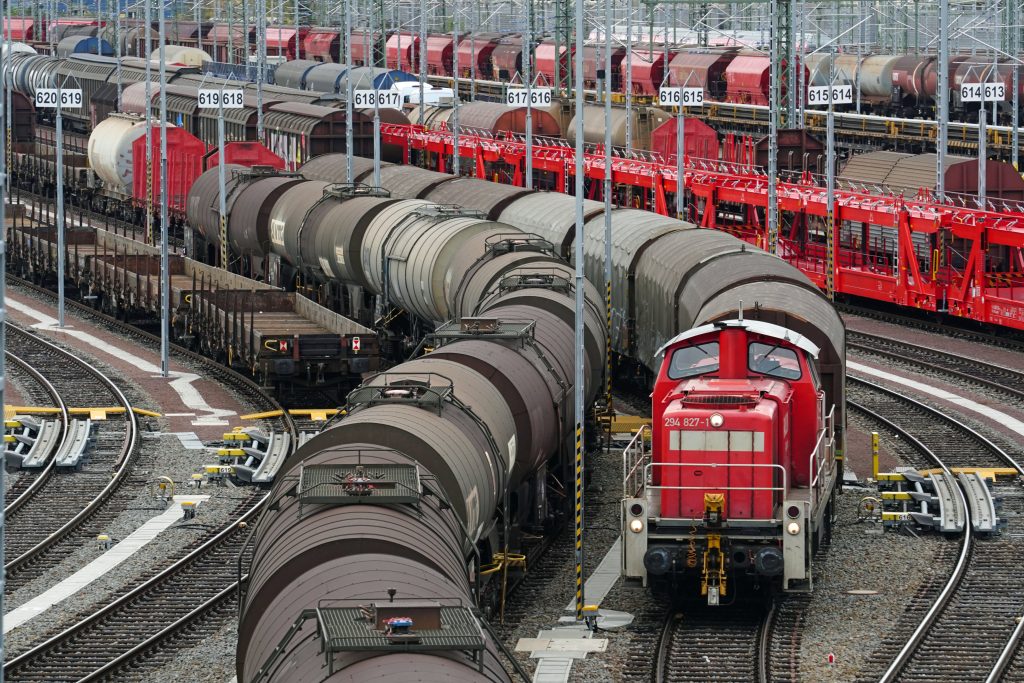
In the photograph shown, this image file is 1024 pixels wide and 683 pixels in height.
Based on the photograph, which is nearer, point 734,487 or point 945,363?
point 734,487

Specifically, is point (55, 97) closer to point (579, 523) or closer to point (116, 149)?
point (116, 149)

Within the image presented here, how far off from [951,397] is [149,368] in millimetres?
17232

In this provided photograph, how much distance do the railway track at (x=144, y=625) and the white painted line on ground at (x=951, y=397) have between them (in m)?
15.1

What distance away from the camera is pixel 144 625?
2103cm

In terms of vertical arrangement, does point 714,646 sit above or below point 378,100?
below

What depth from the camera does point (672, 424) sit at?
19797mm

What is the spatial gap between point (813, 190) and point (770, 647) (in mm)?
28965

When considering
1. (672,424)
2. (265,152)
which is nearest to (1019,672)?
(672,424)

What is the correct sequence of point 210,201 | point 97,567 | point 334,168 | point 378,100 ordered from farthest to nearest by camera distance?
point 334,168 < point 378,100 < point 210,201 < point 97,567

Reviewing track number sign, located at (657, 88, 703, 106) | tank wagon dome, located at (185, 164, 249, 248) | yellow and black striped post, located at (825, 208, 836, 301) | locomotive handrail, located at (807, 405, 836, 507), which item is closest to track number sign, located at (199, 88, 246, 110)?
tank wagon dome, located at (185, 164, 249, 248)

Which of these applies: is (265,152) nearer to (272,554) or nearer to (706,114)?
(706,114)

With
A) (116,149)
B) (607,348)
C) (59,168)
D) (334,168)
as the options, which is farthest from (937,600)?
(116,149)

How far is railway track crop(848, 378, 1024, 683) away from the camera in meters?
19.1

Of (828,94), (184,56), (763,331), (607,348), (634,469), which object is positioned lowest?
(634,469)
